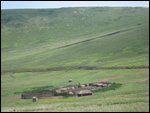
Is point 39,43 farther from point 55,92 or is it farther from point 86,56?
point 55,92

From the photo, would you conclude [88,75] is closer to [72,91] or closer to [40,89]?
[40,89]

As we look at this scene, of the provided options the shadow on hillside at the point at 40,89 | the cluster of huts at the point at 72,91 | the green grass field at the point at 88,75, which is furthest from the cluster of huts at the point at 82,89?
the shadow on hillside at the point at 40,89

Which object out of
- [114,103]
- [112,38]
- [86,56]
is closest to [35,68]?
[86,56]

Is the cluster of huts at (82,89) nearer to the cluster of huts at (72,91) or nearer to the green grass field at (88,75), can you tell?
the cluster of huts at (72,91)

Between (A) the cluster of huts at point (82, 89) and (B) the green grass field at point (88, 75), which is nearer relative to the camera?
(B) the green grass field at point (88, 75)

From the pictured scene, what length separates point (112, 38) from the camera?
144500 millimetres

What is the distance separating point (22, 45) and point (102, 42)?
64.2 m

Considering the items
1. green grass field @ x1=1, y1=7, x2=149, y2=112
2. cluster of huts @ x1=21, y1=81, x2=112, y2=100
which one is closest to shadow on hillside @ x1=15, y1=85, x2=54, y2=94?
green grass field @ x1=1, y1=7, x2=149, y2=112

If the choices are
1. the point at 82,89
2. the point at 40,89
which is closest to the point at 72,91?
the point at 82,89

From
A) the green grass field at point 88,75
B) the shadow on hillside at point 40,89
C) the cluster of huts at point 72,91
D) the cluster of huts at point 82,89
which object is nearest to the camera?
the green grass field at point 88,75

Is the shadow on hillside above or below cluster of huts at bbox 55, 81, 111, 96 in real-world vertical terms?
above

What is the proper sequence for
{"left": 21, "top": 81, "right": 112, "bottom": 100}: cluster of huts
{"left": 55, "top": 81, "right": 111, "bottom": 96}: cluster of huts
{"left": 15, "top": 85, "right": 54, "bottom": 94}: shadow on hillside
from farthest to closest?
{"left": 15, "top": 85, "right": 54, "bottom": 94}: shadow on hillside → {"left": 21, "top": 81, "right": 112, "bottom": 100}: cluster of huts → {"left": 55, "top": 81, "right": 111, "bottom": 96}: cluster of huts

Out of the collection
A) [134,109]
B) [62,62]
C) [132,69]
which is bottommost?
[134,109]

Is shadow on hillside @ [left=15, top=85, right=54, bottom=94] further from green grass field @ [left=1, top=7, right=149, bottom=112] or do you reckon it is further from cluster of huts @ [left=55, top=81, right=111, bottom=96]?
cluster of huts @ [left=55, top=81, right=111, bottom=96]
